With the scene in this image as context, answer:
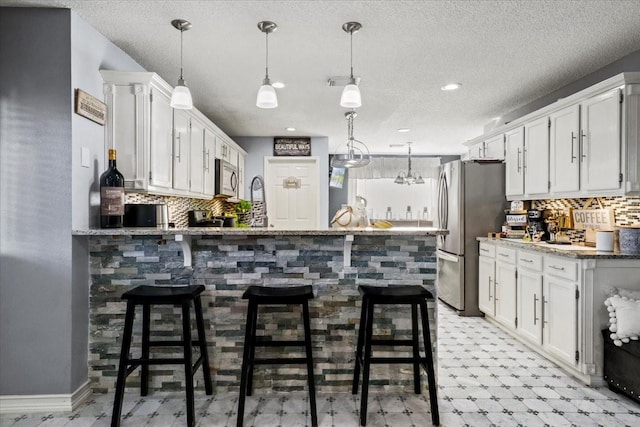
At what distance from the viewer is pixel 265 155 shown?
653 centimetres

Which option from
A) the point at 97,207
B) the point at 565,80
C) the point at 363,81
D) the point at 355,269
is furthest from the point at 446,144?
the point at 97,207

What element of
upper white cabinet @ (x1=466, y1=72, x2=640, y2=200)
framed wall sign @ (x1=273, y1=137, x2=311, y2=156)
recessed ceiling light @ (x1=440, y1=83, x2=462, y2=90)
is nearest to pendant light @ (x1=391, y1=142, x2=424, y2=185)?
framed wall sign @ (x1=273, y1=137, x2=311, y2=156)

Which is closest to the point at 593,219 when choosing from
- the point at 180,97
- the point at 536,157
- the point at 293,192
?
the point at 536,157

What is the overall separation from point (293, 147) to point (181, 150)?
301cm

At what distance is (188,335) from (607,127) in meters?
3.28

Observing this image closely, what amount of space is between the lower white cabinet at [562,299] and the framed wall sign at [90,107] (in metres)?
3.37

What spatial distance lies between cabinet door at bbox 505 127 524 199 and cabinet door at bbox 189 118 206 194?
10.9 feet

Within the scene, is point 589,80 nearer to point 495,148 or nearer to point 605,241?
point 495,148

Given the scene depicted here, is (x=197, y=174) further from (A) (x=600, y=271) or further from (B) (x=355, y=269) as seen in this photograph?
(A) (x=600, y=271)

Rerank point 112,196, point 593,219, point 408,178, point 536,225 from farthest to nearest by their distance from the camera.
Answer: point 408,178 < point 536,225 < point 593,219 < point 112,196

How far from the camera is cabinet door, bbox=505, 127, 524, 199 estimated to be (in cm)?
417

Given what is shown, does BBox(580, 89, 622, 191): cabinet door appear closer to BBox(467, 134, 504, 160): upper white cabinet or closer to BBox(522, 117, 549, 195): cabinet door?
BBox(522, 117, 549, 195): cabinet door

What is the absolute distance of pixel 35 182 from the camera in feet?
7.81

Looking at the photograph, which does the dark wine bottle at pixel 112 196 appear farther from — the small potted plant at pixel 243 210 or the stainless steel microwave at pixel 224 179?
the small potted plant at pixel 243 210
